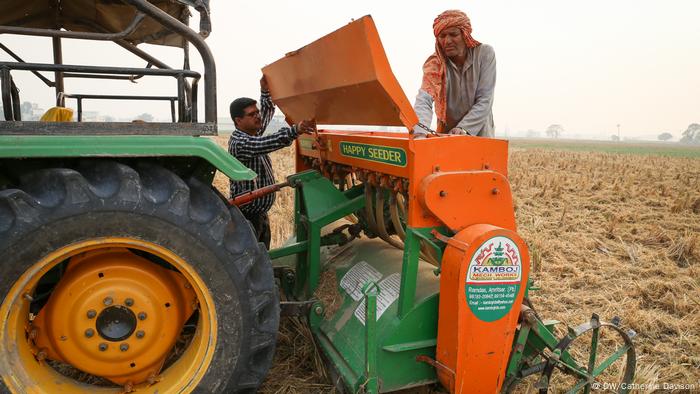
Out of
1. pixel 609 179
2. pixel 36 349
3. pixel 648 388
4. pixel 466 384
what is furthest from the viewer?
pixel 609 179

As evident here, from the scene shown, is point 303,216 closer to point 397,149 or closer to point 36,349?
point 397,149

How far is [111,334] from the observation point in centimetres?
195

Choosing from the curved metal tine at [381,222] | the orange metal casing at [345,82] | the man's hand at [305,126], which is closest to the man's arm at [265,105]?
the orange metal casing at [345,82]

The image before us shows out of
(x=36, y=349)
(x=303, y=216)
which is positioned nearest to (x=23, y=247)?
(x=36, y=349)

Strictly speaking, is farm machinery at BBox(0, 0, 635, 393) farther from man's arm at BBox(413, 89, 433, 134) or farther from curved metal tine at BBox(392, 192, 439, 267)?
man's arm at BBox(413, 89, 433, 134)

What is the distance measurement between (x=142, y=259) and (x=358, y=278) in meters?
1.33

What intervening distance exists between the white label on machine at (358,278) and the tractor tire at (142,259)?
88cm

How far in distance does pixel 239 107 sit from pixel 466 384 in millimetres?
2574

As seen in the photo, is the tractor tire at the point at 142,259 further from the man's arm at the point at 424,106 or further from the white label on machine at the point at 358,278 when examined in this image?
the man's arm at the point at 424,106

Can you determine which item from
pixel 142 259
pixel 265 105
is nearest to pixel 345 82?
pixel 142 259

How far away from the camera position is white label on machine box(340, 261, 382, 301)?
286 centimetres

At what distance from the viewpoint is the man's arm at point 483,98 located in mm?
3090

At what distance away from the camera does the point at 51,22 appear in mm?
2973

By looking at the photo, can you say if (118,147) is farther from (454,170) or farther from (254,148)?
(254,148)
